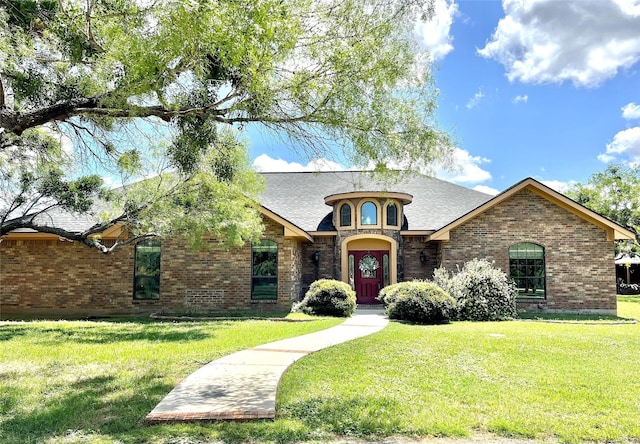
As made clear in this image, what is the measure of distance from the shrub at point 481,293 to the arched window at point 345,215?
15.0 ft

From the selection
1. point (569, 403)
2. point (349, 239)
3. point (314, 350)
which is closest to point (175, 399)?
point (314, 350)

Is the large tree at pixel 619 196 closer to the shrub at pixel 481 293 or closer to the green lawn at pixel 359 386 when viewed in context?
the shrub at pixel 481 293

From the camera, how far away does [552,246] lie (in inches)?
663

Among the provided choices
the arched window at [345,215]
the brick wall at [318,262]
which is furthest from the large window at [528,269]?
the brick wall at [318,262]

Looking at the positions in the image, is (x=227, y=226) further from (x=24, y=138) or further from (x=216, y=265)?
(x=24, y=138)

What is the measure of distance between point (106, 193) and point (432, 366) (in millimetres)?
9439

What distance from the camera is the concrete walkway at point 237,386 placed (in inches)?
194

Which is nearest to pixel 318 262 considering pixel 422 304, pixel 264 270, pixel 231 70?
pixel 264 270

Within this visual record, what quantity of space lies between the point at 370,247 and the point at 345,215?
171 centimetres

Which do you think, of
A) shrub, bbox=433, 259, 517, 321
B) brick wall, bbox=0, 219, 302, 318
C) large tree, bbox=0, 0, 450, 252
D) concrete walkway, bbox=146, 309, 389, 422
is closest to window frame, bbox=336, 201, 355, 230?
brick wall, bbox=0, 219, 302, 318

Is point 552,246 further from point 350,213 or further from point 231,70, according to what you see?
point 231,70

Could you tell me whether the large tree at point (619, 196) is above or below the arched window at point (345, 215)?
above

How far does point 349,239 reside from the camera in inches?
715

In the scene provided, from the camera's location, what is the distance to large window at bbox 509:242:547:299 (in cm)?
1689
